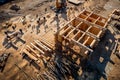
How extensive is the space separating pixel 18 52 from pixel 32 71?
8.26 ft

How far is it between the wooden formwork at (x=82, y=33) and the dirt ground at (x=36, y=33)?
1332mm

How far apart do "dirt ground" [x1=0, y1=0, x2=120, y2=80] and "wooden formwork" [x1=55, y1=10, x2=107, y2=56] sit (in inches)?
52.4

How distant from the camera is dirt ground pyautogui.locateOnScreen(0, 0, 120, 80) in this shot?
11.1m

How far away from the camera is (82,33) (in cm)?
1284

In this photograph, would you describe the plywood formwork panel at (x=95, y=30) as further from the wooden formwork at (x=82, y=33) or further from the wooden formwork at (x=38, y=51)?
the wooden formwork at (x=38, y=51)

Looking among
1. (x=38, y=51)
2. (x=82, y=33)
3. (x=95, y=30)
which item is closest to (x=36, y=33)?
(x=38, y=51)

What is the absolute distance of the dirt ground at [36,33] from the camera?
11.1 meters

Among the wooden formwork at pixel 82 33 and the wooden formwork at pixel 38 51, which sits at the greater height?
the wooden formwork at pixel 82 33

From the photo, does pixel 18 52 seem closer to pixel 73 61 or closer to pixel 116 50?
pixel 73 61

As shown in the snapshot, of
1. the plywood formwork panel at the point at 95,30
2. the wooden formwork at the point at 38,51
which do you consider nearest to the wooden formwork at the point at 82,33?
the plywood formwork panel at the point at 95,30

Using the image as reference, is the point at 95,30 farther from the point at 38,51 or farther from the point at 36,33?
the point at 36,33

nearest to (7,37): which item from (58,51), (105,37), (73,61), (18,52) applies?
(18,52)

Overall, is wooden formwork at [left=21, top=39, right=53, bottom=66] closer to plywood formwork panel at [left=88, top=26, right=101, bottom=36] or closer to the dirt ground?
the dirt ground

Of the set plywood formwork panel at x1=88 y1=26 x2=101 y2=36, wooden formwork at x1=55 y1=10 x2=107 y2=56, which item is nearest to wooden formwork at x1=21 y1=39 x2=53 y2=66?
wooden formwork at x1=55 y1=10 x2=107 y2=56
